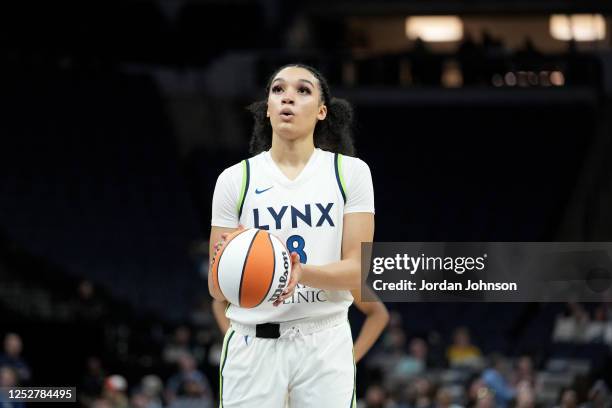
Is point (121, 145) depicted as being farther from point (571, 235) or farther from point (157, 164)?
point (571, 235)

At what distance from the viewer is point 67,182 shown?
77.9 ft

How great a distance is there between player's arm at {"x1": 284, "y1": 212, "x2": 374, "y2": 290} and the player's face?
1.51 feet

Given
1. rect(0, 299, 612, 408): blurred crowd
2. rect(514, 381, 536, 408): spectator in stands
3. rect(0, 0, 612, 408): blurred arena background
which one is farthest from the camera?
rect(0, 0, 612, 408): blurred arena background

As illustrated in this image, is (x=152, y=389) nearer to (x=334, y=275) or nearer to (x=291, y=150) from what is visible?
(x=291, y=150)

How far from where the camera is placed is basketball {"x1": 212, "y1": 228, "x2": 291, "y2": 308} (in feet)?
16.4

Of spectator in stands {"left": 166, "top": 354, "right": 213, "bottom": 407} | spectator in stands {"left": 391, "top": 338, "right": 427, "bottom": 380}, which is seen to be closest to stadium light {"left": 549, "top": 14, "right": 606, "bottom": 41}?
spectator in stands {"left": 391, "top": 338, "right": 427, "bottom": 380}

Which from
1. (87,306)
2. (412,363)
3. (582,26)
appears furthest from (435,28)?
(412,363)

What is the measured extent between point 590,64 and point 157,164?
8.61 metres

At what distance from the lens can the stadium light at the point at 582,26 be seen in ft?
92.1

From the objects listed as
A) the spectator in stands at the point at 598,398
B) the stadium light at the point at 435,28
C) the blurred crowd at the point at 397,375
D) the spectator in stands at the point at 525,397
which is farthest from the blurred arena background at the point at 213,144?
the spectator in stands at the point at 598,398

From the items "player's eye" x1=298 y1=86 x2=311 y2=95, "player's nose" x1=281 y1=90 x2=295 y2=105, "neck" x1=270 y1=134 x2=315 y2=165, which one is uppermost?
"player's eye" x1=298 y1=86 x2=311 y2=95

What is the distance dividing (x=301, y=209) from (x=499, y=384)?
10075 mm

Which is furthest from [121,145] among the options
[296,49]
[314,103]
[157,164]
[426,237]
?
[314,103]

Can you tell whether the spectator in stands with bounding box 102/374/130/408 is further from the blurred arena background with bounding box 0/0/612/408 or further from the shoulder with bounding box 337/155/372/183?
the shoulder with bounding box 337/155/372/183
